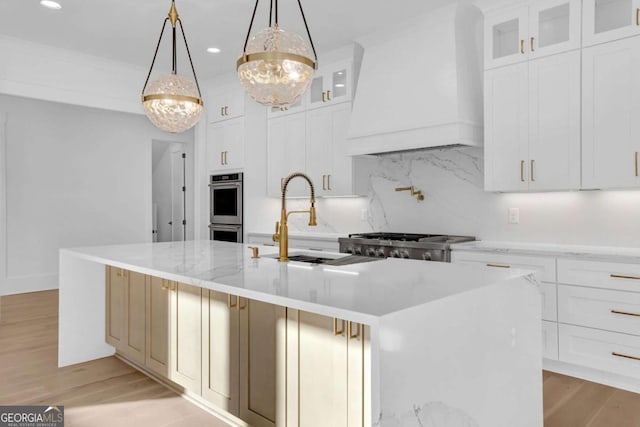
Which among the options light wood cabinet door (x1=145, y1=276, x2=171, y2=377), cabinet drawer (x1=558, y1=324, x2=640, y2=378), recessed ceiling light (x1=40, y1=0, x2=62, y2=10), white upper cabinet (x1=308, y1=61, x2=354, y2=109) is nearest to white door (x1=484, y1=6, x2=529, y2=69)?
white upper cabinet (x1=308, y1=61, x2=354, y2=109)

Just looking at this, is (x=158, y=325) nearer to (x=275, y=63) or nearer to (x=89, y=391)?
(x=89, y=391)

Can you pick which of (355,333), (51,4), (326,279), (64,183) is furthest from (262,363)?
(64,183)

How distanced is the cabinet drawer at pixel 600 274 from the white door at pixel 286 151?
110 inches

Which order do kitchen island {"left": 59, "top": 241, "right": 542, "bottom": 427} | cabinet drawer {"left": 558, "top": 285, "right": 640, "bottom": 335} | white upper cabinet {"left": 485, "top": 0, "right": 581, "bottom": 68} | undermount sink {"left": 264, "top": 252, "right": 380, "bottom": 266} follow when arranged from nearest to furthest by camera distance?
kitchen island {"left": 59, "top": 241, "right": 542, "bottom": 427}
undermount sink {"left": 264, "top": 252, "right": 380, "bottom": 266}
cabinet drawer {"left": 558, "top": 285, "right": 640, "bottom": 335}
white upper cabinet {"left": 485, "top": 0, "right": 581, "bottom": 68}

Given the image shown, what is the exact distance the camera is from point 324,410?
1.67m

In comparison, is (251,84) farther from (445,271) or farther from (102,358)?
(102,358)

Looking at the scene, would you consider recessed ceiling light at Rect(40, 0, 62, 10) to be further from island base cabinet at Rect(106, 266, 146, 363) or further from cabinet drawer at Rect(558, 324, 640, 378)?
cabinet drawer at Rect(558, 324, 640, 378)

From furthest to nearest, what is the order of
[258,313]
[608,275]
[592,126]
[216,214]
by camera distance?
[216,214] → [592,126] → [608,275] → [258,313]

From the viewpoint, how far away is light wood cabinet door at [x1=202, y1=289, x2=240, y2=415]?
213 centimetres

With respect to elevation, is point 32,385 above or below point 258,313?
below

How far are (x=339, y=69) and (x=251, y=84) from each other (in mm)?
2480

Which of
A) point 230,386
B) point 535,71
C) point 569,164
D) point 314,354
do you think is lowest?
point 230,386

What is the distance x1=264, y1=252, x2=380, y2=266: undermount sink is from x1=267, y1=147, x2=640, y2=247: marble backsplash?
182 cm

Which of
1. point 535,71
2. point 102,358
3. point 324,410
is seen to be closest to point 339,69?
point 535,71
